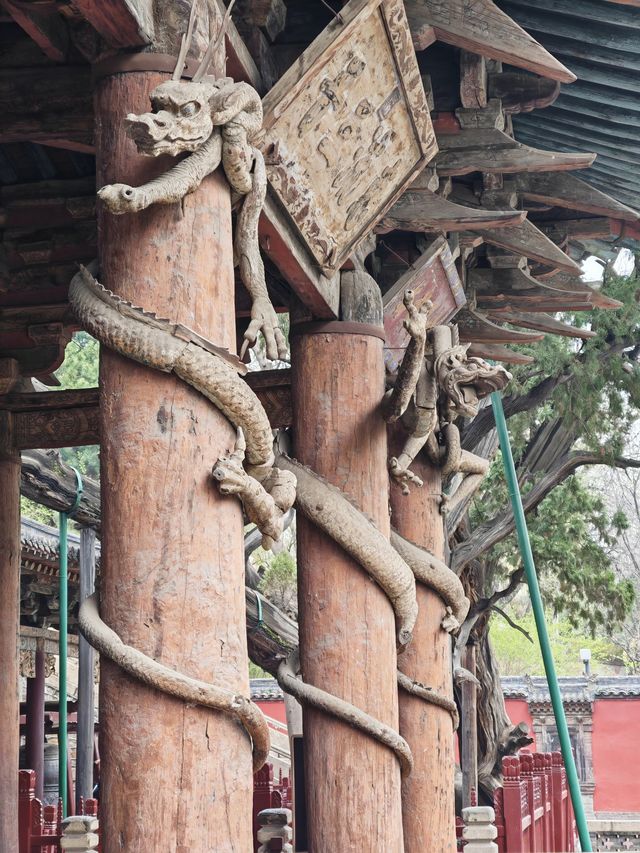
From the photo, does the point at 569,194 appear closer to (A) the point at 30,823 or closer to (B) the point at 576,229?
(B) the point at 576,229

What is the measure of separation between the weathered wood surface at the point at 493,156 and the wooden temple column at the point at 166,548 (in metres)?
2.20

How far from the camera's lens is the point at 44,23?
296 centimetres

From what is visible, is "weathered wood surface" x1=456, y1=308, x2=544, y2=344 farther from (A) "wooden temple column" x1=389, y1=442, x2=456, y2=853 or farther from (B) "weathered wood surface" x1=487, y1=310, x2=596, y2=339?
(A) "wooden temple column" x1=389, y1=442, x2=456, y2=853

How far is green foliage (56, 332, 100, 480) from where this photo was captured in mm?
23000

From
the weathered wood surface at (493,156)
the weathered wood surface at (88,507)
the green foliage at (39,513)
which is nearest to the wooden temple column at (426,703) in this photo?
the weathered wood surface at (493,156)

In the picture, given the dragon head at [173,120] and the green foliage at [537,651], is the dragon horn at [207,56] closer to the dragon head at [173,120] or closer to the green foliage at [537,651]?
the dragon head at [173,120]

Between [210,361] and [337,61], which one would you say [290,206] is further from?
[210,361]

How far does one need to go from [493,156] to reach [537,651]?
2783 cm

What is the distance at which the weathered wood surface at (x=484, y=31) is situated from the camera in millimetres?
3959

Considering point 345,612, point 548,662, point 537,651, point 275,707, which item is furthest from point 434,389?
point 537,651

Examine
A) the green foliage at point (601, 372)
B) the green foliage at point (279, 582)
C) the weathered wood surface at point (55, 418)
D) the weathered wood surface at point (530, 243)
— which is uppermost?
the green foliage at point (601, 372)

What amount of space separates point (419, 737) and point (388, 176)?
7.70 ft

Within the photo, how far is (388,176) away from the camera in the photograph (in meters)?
4.47

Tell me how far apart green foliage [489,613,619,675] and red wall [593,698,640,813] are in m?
8.91
